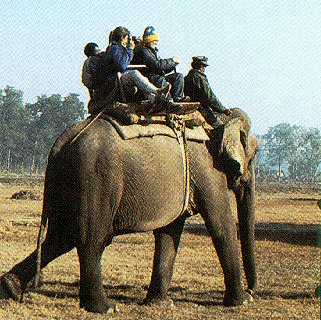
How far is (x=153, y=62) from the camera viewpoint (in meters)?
7.29

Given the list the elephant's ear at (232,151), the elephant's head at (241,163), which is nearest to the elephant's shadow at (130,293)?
the elephant's head at (241,163)

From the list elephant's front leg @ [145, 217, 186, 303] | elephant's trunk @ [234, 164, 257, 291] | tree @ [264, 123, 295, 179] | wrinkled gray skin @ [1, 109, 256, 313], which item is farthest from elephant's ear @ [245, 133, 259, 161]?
tree @ [264, 123, 295, 179]

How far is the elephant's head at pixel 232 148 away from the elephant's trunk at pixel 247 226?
0.67 ft

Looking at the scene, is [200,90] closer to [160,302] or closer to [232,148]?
[232,148]

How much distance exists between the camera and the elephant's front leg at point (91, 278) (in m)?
6.59

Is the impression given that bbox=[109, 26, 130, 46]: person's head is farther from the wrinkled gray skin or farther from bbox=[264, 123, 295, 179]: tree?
bbox=[264, 123, 295, 179]: tree

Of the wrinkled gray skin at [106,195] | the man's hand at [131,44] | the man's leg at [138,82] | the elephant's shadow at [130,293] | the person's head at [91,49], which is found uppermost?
the man's hand at [131,44]

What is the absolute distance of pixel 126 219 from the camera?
6.77 metres

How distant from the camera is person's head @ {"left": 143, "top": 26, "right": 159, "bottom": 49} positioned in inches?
291

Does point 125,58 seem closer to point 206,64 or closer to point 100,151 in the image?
point 100,151

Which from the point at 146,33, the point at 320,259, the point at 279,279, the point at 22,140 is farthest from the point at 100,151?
the point at 22,140

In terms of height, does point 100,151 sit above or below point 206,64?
below

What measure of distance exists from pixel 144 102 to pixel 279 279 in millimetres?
3901

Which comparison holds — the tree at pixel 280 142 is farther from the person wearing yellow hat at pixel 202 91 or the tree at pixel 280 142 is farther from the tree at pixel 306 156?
the person wearing yellow hat at pixel 202 91
